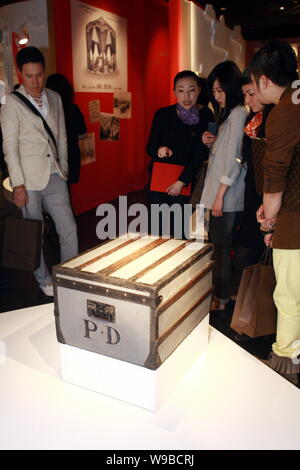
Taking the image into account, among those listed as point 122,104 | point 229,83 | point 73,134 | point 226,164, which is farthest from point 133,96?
point 226,164

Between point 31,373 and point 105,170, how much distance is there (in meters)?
5.14

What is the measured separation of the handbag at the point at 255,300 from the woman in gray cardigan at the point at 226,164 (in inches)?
31.0

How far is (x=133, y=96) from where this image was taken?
6.62 m

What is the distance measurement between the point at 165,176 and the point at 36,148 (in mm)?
851

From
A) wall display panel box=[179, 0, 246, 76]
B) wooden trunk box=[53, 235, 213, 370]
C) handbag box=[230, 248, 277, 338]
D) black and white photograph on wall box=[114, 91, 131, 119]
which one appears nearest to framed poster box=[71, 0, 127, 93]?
black and white photograph on wall box=[114, 91, 131, 119]

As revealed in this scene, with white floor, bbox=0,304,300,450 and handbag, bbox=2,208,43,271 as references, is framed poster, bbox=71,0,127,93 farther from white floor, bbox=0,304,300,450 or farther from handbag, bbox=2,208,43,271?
white floor, bbox=0,304,300,450

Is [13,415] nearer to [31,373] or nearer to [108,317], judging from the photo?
[31,373]

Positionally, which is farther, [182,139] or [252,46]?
[252,46]

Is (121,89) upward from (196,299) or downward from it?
upward

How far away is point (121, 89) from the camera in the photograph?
6.23 metres

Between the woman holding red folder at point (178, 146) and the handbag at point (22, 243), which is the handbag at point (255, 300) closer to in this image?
→ the woman holding red folder at point (178, 146)

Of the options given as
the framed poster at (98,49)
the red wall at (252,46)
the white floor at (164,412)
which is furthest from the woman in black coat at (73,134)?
the red wall at (252,46)

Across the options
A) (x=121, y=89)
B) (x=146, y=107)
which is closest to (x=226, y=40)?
(x=146, y=107)

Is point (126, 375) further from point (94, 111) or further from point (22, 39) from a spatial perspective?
point (94, 111)
